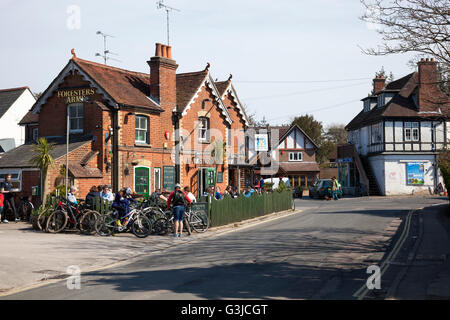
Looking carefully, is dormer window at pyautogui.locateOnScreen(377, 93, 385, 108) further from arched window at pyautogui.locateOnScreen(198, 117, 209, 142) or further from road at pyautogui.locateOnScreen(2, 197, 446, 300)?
road at pyautogui.locateOnScreen(2, 197, 446, 300)

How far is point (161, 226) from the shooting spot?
1777cm

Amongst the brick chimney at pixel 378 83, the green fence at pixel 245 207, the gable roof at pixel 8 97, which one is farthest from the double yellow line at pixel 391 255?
the gable roof at pixel 8 97

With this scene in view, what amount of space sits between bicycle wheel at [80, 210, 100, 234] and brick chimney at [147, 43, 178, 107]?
38.0 ft

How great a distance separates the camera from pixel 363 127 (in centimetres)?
5181

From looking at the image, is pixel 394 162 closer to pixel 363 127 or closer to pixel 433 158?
pixel 433 158

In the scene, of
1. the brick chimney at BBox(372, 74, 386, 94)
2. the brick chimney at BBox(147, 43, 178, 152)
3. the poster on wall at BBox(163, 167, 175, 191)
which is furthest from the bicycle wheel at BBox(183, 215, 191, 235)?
the brick chimney at BBox(372, 74, 386, 94)

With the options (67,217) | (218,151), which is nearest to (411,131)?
(218,151)

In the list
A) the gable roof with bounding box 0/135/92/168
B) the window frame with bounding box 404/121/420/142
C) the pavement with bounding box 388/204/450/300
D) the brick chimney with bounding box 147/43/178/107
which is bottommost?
the pavement with bounding box 388/204/450/300

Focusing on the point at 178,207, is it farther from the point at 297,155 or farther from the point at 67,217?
the point at 297,155

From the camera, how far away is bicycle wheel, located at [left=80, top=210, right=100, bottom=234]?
17.5m

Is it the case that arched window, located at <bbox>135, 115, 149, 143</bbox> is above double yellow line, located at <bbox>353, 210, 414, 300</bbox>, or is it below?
above

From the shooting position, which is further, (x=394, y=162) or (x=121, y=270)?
(x=394, y=162)

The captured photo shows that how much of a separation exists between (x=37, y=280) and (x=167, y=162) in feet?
60.0

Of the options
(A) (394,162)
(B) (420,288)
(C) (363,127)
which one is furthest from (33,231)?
(C) (363,127)
